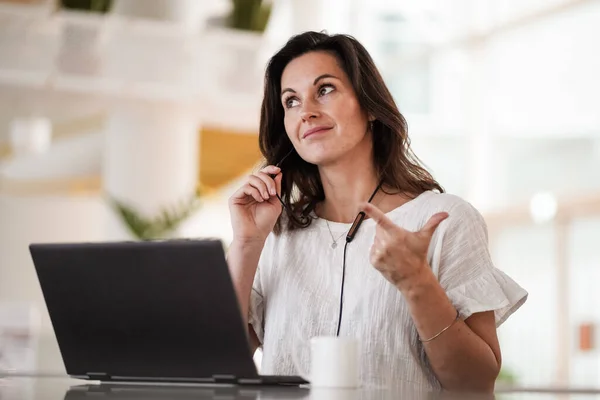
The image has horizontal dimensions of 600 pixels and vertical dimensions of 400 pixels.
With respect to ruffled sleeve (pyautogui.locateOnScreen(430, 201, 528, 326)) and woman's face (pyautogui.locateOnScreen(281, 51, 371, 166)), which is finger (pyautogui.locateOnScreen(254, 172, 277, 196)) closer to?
woman's face (pyautogui.locateOnScreen(281, 51, 371, 166))

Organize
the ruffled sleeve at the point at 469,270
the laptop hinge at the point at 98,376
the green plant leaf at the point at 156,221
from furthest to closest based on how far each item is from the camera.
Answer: the green plant leaf at the point at 156,221 < the ruffled sleeve at the point at 469,270 < the laptop hinge at the point at 98,376

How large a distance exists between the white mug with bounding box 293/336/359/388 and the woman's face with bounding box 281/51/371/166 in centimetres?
81

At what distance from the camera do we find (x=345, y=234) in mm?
2406

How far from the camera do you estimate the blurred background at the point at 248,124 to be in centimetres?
771

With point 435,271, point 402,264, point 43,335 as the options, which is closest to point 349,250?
point 435,271

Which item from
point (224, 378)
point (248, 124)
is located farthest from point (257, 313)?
point (248, 124)

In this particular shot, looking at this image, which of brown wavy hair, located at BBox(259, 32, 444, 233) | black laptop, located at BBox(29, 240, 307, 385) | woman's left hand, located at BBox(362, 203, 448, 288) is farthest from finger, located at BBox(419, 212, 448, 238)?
brown wavy hair, located at BBox(259, 32, 444, 233)

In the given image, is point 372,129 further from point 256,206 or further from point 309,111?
point 256,206

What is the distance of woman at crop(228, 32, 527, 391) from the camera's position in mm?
2109

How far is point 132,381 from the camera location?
5.86ft

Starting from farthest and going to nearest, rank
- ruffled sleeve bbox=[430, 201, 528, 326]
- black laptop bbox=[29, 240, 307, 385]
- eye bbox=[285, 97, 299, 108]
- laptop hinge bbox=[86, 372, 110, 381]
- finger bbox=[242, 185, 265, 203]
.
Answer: eye bbox=[285, 97, 299, 108] → finger bbox=[242, 185, 265, 203] → ruffled sleeve bbox=[430, 201, 528, 326] → laptop hinge bbox=[86, 372, 110, 381] → black laptop bbox=[29, 240, 307, 385]

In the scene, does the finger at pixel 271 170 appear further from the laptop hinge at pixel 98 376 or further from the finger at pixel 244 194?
the laptop hinge at pixel 98 376

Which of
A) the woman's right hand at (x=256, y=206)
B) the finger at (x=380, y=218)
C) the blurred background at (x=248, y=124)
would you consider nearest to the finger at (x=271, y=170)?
the woman's right hand at (x=256, y=206)

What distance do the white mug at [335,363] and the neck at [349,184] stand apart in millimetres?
821
